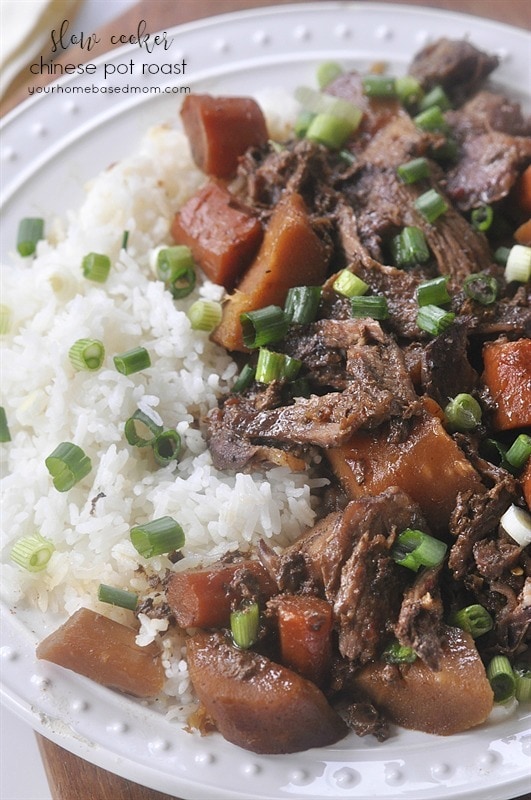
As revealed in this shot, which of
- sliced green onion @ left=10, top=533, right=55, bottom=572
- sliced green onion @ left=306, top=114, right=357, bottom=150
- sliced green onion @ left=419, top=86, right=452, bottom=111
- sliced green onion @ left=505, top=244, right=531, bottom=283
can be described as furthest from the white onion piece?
sliced green onion @ left=419, top=86, right=452, bottom=111

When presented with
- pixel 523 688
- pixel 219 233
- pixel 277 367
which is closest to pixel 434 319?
pixel 277 367

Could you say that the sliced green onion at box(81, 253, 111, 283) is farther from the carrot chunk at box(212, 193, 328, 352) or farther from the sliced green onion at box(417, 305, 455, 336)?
the sliced green onion at box(417, 305, 455, 336)

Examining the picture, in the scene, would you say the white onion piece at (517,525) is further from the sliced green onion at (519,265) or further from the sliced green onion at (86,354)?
the sliced green onion at (86,354)

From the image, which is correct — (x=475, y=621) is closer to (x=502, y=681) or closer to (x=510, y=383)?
(x=502, y=681)

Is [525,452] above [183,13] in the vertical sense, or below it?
below

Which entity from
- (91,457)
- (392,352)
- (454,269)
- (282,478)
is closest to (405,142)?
(454,269)

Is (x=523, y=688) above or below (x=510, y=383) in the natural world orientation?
below

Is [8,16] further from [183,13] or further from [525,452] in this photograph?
[525,452]
